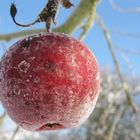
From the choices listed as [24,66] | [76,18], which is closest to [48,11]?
[24,66]

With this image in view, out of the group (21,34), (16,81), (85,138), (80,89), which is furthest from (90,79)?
(85,138)

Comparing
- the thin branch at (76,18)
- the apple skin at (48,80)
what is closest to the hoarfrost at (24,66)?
the apple skin at (48,80)

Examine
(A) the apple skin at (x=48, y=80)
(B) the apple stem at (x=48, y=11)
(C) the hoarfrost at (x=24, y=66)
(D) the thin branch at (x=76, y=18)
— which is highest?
(B) the apple stem at (x=48, y=11)

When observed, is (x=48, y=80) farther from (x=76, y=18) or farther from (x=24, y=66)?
(x=76, y=18)

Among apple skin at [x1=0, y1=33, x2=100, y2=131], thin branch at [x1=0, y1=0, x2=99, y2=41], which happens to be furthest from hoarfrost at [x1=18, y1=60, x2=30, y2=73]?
thin branch at [x1=0, y1=0, x2=99, y2=41]

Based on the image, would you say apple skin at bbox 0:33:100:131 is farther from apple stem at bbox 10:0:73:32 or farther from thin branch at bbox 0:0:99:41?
thin branch at bbox 0:0:99:41

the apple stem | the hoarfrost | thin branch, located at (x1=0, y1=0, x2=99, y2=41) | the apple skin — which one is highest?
the apple stem

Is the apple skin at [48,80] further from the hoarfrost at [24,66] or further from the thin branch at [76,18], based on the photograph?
the thin branch at [76,18]

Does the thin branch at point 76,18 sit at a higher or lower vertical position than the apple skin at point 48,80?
lower
